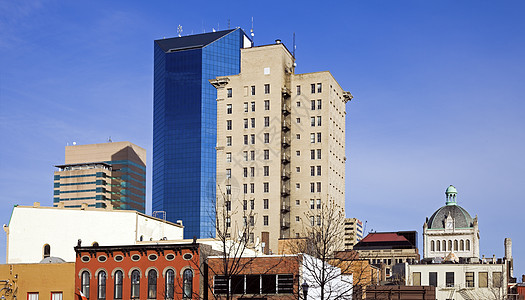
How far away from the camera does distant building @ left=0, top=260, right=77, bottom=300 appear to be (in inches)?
2699

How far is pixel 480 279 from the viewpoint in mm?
109250

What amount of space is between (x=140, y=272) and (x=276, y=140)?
8465 cm

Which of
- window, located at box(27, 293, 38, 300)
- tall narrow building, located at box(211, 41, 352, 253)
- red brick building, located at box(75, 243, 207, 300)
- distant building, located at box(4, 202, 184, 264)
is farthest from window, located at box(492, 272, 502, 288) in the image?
window, located at box(27, 293, 38, 300)

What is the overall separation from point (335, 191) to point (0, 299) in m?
92.4

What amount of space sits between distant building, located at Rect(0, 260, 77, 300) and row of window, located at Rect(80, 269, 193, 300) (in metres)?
1.37

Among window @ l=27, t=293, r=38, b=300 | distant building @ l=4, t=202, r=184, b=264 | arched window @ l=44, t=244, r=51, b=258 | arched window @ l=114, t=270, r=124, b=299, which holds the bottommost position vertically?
window @ l=27, t=293, r=38, b=300

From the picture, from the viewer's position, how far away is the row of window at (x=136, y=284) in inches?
2586

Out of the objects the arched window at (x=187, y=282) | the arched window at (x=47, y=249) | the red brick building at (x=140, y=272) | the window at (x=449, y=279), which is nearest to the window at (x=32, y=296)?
the red brick building at (x=140, y=272)

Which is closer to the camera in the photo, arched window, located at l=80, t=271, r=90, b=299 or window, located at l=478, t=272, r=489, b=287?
arched window, located at l=80, t=271, r=90, b=299

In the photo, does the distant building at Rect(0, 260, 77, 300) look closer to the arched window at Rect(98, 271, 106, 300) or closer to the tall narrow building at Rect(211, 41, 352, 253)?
the arched window at Rect(98, 271, 106, 300)

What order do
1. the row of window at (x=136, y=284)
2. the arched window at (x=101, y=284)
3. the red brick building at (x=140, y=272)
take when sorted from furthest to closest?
1. the arched window at (x=101, y=284)
2. the row of window at (x=136, y=284)
3. the red brick building at (x=140, y=272)

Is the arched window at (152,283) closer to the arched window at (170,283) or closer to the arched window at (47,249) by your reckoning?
the arched window at (170,283)

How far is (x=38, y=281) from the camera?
69.2 meters

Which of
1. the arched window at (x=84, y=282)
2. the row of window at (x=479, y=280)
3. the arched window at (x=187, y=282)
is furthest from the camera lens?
the row of window at (x=479, y=280)
